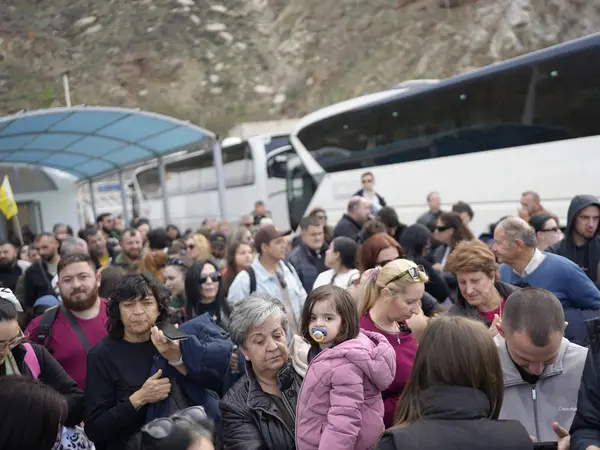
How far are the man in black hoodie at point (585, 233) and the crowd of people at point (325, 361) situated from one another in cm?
131

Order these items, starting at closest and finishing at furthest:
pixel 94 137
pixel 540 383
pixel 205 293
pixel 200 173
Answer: pixel 540 383 < pixel 205 293 < pixel 94 137 < pixel 200 173

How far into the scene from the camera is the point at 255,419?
9.97 ft

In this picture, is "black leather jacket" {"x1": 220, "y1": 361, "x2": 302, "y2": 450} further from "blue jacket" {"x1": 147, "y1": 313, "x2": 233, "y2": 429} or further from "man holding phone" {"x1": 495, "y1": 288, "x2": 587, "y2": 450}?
"man holding phone" {"x1": 495, "y1": 288, "x2": 587, "y2": 450}

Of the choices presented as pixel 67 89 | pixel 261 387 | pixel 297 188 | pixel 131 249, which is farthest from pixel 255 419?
pixel 67 89

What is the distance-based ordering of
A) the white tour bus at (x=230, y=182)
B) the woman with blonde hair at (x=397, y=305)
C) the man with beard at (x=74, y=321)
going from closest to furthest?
the woman with blonde hair at (x=397, y=305) < the man with beard at (x=74, y=321) < the white tour bus at (x=230, y=182)

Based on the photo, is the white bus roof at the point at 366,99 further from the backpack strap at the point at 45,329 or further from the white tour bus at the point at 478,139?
the backpack strap at the point at 45,329

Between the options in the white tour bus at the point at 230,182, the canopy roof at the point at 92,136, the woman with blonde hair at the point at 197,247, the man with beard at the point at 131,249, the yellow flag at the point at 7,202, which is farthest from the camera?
the white tour bus at the point at 230,182

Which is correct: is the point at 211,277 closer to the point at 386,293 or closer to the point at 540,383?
the point at 386,293

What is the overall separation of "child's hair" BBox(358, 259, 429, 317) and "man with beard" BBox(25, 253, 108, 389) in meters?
1.87

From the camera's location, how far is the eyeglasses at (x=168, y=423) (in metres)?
2.05

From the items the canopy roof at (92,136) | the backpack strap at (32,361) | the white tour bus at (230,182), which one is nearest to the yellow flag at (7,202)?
the canopy roof at (92,136)

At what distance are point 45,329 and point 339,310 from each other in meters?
2.22

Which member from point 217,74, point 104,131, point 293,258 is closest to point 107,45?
point 217,74

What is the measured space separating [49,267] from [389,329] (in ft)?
16.6
